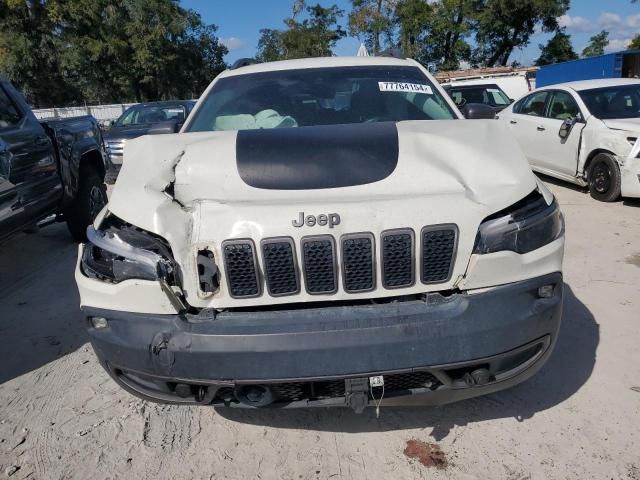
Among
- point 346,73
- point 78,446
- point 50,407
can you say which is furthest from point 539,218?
point 50,407

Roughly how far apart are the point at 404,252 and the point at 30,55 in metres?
40.1

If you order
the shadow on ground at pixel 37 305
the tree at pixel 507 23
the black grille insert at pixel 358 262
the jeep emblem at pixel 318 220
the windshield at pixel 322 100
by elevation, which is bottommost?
the shadow on ground at pixel 37 305

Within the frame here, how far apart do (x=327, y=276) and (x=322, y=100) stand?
5.56ft

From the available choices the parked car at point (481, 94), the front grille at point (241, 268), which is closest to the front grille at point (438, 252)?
the front grille at point (241, 268)

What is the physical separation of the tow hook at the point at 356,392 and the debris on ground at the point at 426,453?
1.71 ft

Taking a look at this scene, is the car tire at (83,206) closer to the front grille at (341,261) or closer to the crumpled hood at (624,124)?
the front grille at (341,261)

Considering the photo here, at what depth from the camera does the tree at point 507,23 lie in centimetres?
3484

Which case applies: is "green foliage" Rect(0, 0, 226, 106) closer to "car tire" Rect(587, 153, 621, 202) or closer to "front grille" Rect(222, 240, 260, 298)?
"car tire" Rect(587, 153, 621, 202)

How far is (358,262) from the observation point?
6.37 feet

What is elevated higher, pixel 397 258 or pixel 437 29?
pixel 437 29

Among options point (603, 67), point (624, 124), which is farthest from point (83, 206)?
point (603, 67)

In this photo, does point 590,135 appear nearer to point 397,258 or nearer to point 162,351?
point 397,258

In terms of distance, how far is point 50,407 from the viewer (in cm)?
285

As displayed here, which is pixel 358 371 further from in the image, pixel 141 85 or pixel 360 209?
pixel 141 85
